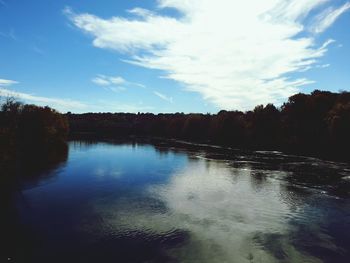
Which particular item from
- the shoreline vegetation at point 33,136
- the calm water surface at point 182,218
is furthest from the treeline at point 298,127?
the shoreline vegetation at point 33,136

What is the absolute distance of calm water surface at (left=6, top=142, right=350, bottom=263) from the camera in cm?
1998

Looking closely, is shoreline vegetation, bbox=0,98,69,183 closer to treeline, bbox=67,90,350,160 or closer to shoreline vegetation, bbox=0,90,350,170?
shoreline vegetation, bbox=0,90,350,170

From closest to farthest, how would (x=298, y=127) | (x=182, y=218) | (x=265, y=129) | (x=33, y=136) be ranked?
1. (x=182, y=218)
2. (x=33, y=136)
3. (x=298, y=127)
4. (x=265, y=129)

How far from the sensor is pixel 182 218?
27.1 m

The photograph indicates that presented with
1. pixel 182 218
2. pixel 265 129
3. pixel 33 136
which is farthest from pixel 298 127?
pixel 182 218

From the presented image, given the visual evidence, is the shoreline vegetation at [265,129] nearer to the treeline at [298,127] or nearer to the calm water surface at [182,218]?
the treeline at [298,127]

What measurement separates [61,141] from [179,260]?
8693 cm

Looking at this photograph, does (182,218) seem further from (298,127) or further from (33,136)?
(298,127)

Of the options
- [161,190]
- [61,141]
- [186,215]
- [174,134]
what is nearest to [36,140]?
[61,141]

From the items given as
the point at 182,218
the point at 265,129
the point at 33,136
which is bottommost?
the point at 182,218

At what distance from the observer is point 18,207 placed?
95.2 feet

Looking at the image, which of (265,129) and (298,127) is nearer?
Answer: (298,127)

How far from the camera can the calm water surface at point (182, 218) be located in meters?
20.0

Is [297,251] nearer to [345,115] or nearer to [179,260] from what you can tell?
[179,260]
